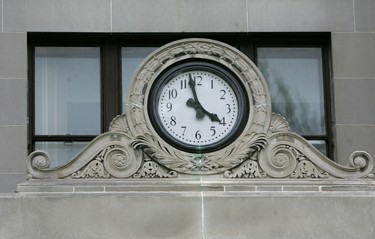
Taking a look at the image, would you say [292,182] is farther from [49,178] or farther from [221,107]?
[49,178]

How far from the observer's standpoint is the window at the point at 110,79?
18.0m

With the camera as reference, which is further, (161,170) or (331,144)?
(331,144)

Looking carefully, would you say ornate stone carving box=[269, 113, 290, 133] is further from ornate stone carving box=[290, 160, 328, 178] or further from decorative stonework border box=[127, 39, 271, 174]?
ornate stone carving box=[290, 160, 328, 178]

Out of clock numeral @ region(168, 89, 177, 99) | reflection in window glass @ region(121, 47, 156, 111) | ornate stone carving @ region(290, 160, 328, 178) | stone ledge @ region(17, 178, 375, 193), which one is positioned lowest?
stone ledge @ region(17, 178, 375, 193)

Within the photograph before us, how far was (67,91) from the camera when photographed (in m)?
18.2

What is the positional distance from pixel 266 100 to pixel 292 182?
44.6 inches

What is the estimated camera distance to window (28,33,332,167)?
59.1 ft

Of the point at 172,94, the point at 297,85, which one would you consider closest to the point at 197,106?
the point at 172,94

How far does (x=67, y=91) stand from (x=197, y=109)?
321 centimetres

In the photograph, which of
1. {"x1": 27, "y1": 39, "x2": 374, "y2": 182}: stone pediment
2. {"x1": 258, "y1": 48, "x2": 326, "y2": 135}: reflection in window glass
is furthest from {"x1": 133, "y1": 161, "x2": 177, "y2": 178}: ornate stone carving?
{"x1": 258, "y1": 48, "x2": 326, "y2": 135}: reflection in window glass

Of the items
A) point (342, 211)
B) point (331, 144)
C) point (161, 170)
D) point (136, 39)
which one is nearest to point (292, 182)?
point (342, 211)

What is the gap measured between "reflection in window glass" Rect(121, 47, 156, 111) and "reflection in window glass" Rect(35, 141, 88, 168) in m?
1.15

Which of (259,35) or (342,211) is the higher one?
(259,35)

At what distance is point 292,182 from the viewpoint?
50.0 ft
